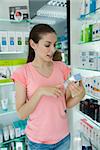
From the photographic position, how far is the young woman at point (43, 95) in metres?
0.92

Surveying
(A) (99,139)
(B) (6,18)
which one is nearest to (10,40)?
(B) (6,18)

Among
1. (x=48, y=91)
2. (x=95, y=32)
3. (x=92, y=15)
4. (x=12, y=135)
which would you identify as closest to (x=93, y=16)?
(x=92, y=15)

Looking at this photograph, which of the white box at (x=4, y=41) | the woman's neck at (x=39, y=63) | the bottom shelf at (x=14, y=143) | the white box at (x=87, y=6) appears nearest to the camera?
the woman's neck at (x=39, y=63)

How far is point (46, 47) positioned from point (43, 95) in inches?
8.9

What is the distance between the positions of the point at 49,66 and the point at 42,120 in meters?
0.27

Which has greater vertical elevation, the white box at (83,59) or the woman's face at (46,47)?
the woman's face at (46,47)

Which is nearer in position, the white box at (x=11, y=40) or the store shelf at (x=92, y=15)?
the store shelf at (x=92, y=15)

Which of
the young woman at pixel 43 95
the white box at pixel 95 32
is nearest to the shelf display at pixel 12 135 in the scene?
the young woman at pixel 43 95

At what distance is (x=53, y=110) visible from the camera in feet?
3.10

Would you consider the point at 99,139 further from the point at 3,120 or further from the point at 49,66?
the point at 3,120

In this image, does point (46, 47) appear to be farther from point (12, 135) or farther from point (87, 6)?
point (12, 135)

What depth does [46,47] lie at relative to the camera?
938mm

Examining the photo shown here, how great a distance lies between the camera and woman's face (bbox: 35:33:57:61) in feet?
3.07

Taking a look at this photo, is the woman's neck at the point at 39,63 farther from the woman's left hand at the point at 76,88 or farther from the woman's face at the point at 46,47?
the woman's left hand at the point at 76,88
